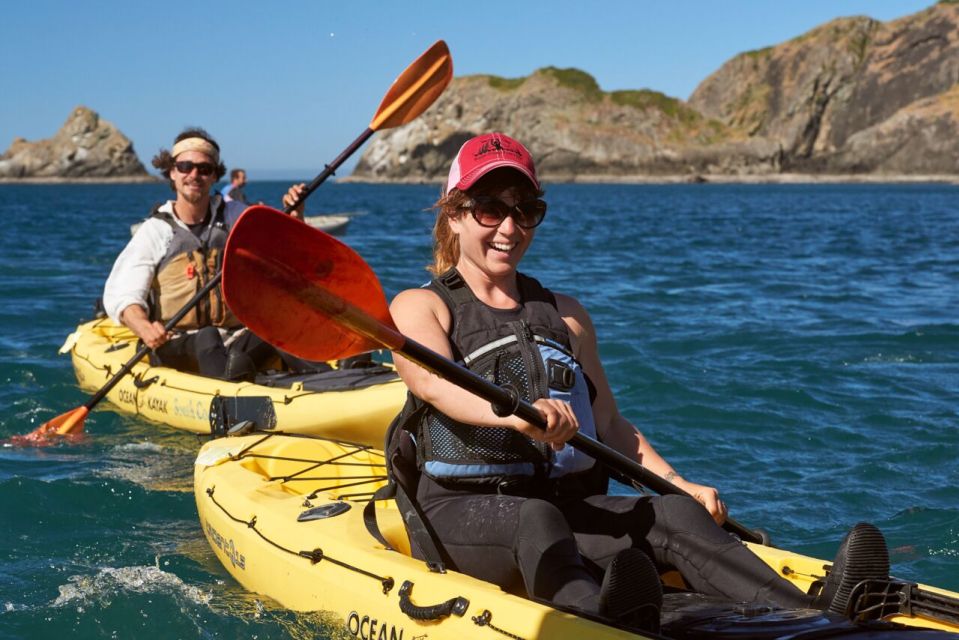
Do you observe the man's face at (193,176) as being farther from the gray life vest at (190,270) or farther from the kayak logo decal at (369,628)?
the kayak logo decal at (369,628)

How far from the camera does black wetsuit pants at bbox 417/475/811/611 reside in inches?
111

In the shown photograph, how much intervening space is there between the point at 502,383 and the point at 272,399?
329cm

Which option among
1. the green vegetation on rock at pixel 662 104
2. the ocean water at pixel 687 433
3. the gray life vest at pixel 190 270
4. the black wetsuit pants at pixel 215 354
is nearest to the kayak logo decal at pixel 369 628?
the ocean water at pixel 687 433

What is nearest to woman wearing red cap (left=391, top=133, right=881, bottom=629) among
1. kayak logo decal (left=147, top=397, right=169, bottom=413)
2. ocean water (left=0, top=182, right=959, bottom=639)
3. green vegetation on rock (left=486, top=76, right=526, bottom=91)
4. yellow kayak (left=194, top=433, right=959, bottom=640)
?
yellow kayak (left=194, top=433, right=959, bottom=640)

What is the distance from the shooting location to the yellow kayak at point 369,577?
268cm

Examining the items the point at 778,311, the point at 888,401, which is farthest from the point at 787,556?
the point at 778,311

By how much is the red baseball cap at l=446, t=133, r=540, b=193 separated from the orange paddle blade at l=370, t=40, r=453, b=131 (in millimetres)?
2763

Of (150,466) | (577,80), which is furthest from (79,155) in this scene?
(150,466)

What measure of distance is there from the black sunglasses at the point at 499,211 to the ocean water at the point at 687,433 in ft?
4.75

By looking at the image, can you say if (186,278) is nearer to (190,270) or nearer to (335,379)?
(190,270)

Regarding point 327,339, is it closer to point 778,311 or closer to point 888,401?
point 888,401

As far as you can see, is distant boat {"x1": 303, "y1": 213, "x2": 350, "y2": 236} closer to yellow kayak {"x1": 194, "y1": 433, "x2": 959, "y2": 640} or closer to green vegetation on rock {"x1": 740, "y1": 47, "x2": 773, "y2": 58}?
yellow kayak {"x1": 194, "y1": 433, "x2": 959, "y2": 640}

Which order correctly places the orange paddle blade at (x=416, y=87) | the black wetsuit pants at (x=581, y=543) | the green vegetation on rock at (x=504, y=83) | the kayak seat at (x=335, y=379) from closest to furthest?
the black wetsuit pants at (x=581, y=543), the orange paddle blade at (x=416, y=87), the kayak seat at (x=335, y=379), the green vegetation on rock at (x=504, y=83)

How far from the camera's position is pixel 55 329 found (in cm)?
1052
